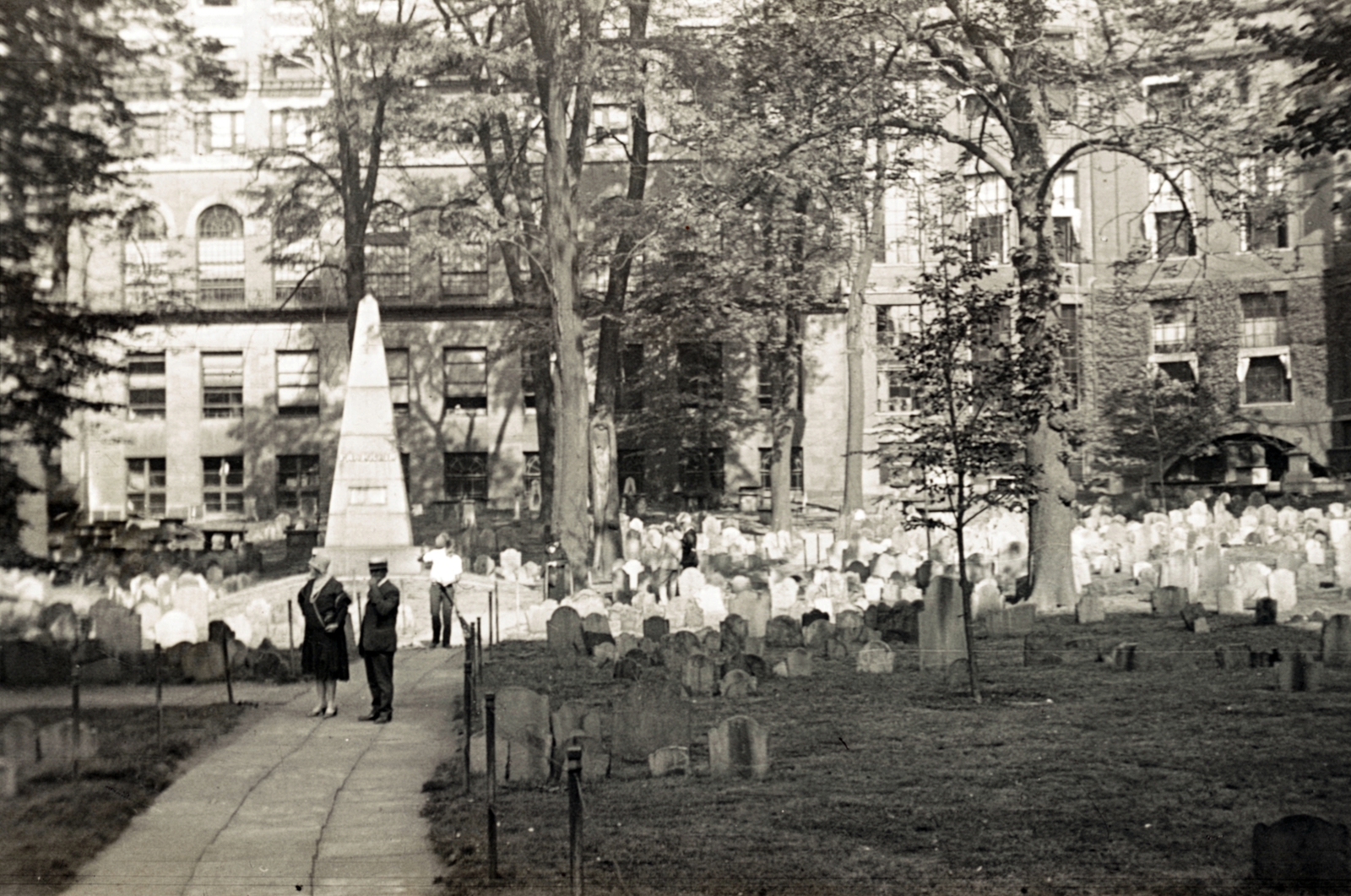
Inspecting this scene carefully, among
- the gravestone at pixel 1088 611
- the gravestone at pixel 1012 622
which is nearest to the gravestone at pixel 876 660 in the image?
the gravestone at pixel 1012 622

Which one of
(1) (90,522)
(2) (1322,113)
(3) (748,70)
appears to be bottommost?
(1) (90,522)

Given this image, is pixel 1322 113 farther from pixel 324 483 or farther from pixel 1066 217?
pixel 324 483

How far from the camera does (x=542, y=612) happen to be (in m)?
13.9

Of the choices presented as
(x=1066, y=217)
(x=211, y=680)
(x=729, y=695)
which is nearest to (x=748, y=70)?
(x=1066, y=217)

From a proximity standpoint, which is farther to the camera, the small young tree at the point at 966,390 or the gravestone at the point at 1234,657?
the gravestone at the point at 1234,657

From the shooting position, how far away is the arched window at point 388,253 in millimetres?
9203

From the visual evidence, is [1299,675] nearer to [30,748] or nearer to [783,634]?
[783,634]

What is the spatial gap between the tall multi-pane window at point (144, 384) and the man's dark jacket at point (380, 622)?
327 centimetres

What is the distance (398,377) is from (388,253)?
12.1 ft

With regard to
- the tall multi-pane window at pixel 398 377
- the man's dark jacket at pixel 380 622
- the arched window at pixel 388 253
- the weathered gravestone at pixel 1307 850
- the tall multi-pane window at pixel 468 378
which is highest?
the arched window at pixel 388 253

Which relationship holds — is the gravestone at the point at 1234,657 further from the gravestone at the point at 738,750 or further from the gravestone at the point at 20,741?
the gravestone at the point at 20,741

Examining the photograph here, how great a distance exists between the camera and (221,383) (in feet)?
24.2

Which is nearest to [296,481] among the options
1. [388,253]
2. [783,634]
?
[388,253]

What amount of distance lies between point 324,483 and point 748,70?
18.4 feet
